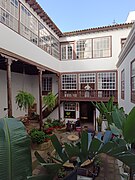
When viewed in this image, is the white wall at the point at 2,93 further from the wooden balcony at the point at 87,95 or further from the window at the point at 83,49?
the window at the point at 83,49

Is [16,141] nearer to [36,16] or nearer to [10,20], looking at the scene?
[10,20]

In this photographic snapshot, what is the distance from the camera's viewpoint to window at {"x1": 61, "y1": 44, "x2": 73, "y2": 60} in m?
14.6

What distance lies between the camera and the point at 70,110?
1484 cm

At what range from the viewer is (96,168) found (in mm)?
6082

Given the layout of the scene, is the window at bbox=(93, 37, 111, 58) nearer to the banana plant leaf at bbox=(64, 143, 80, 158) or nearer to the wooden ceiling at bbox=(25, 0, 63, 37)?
the wooden ceiling at bbox=(25, 0, 63, 37)

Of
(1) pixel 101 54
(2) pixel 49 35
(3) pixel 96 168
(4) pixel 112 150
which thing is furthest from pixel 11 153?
(1) pixel 101 54

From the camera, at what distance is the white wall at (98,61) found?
13.0m

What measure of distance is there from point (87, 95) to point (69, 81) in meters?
2.27

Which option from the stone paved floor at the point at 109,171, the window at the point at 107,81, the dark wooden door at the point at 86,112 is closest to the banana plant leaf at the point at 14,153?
the stone paved floor at the point at 109,171

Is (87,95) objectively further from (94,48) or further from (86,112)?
(94,48)

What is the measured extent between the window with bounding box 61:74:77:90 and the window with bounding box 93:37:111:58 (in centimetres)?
275

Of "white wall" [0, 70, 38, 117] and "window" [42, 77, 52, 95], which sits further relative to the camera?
"window" [42, 77, 52, 95]

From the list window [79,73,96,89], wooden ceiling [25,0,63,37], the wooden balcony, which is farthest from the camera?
window [79,73,96,89]

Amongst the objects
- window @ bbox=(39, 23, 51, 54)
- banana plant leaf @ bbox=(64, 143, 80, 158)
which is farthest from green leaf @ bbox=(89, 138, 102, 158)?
window @ bbox=(39, 23, 51, 54)
